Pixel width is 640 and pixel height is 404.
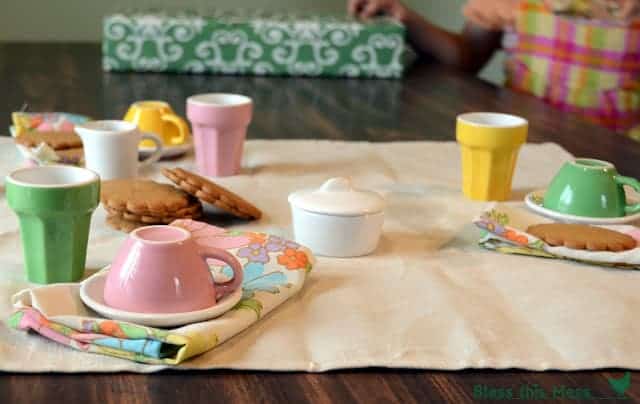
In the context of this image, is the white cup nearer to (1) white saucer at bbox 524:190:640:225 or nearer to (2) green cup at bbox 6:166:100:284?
(2) green cup at bbox 6:166:100:284

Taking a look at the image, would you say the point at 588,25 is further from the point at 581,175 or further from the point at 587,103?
the point at 581,175

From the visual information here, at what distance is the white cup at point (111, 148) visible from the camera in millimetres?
1235

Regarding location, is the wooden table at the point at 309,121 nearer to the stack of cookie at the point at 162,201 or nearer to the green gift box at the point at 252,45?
the green gift box at the point at 252,45

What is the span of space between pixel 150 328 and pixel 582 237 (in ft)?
1.66

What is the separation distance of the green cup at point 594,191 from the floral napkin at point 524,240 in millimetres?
41

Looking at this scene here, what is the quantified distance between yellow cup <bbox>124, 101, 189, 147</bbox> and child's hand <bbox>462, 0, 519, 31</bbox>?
1239mm

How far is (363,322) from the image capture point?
→ 0.82 meters

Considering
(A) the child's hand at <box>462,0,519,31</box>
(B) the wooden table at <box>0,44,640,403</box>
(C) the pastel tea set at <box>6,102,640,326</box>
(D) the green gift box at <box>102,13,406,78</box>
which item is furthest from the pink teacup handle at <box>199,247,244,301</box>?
(A) the child's hand at <box>462,0,519,31</box>

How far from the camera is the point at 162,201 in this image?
3.43 feet

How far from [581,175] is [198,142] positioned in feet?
1.80

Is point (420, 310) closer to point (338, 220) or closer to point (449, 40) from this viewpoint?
point (338, 220)

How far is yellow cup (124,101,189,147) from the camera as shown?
146 centimetres

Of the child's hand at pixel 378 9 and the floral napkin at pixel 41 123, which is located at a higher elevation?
the child's hand at pixel 378 9

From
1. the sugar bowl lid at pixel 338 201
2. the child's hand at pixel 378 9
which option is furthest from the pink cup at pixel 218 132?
the child's hand at pixel 378 9
